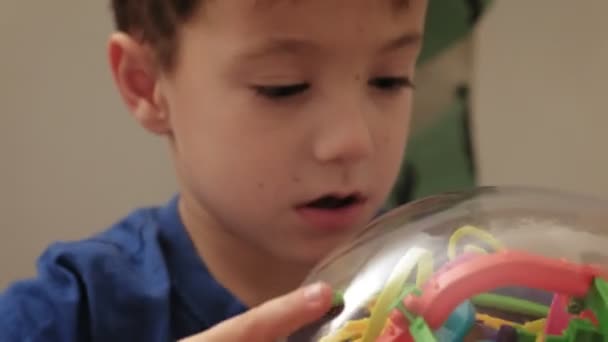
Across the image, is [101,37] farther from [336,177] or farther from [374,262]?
[374,262]

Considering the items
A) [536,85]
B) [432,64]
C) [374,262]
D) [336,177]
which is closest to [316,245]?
[336,177]

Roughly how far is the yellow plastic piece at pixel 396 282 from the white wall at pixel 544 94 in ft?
2.14

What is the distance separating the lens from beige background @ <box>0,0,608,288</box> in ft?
2.95

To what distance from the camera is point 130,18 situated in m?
0.65

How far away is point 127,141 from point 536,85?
1.58 feet

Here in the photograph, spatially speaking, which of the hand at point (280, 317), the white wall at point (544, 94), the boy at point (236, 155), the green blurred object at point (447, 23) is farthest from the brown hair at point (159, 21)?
the white wall at point (544, 94)

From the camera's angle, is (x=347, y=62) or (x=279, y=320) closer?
(x=279, y=320)

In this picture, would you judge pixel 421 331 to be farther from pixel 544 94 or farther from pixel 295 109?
pixel 544 94

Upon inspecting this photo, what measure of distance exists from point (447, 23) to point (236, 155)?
1.31 feet

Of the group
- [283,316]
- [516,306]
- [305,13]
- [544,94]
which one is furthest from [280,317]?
[544,94]

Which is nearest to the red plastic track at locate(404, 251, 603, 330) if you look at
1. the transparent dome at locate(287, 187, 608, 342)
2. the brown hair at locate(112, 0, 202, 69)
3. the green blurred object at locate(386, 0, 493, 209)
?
the transparent dome at locate(287, 187, 608, 342)

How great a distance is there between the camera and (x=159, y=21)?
0.60 m

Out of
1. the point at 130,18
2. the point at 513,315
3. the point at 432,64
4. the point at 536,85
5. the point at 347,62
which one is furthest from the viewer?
the point at 536,85

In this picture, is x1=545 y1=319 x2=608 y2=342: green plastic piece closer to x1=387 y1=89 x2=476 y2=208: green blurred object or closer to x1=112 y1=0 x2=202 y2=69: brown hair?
x1=112 y1=0 x2=202 y2=69: brown hair
